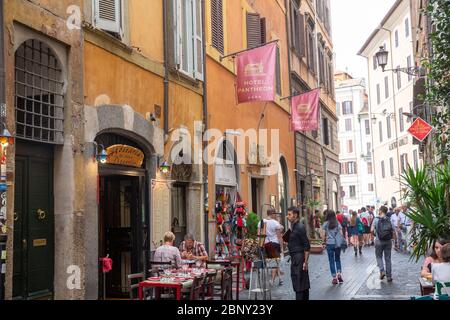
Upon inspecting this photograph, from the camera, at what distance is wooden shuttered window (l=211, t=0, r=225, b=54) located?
1484 cm

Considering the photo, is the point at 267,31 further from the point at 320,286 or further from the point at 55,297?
the point at 55,297

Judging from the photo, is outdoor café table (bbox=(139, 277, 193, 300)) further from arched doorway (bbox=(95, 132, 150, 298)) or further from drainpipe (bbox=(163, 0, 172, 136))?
drainpipe (bbox=(163, 0, 172, 136))

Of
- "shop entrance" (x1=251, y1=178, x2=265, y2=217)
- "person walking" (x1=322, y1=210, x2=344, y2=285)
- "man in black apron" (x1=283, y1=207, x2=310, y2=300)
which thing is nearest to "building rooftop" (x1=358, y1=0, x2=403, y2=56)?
"shop entrance" (x1=251, y1=178, x2=265, y2=217)

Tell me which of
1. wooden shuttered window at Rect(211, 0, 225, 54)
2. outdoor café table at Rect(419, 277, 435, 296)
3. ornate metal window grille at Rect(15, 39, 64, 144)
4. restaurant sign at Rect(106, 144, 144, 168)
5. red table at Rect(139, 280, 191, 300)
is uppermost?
wooden shuttered window at Rect(211, 0, 225, 54)

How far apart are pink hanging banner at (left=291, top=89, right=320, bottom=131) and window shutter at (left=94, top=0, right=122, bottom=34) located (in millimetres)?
9596

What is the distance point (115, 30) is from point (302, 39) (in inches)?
657

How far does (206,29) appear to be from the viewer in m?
14.2

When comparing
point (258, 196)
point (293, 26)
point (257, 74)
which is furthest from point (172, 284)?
point (293, 26)

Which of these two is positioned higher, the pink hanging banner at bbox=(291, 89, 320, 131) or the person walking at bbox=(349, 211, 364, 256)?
the pink hanging banner at bbox=(291, 89, 320, 131)

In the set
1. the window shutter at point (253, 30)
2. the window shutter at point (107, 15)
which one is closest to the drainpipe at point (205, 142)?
the window shutter at point (253, 30)

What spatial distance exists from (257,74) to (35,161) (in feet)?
23.4

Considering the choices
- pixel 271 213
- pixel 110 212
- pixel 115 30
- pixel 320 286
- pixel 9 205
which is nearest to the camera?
pixel 9 205
